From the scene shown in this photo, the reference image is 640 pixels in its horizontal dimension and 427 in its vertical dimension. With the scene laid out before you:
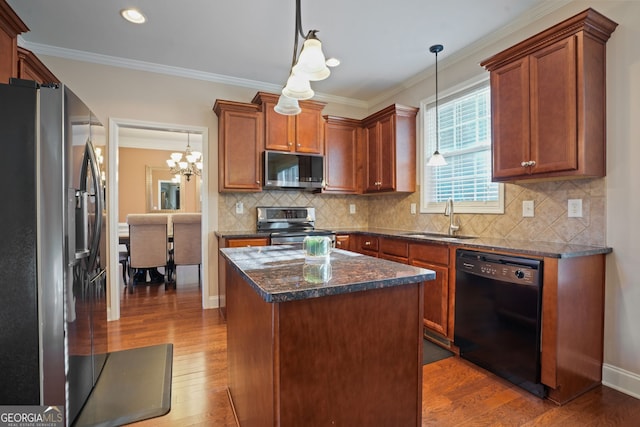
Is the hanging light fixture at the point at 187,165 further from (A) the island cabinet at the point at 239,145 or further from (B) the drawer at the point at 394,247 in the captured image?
(B) the drawer at the point at 394,247

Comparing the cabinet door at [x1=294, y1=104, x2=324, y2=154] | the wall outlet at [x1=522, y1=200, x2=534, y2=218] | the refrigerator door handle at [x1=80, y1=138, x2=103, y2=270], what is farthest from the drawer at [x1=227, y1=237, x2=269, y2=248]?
the wall outlet at [x1=522, y1=200, x2=534, y2=218]

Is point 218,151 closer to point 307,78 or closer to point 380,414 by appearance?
point 307,78

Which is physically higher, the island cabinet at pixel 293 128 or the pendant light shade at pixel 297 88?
the island cabinet at pixel 293 128

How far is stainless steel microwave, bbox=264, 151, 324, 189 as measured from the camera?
3.61 meters

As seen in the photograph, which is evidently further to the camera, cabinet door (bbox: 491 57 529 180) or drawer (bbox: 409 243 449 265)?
drawer (bbox: 409 243 449 265)

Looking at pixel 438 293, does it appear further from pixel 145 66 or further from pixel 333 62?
pixel 145 66

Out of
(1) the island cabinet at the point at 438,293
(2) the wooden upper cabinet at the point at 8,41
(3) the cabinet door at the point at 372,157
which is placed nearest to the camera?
(2) the wooden upper cabinet at the point at 8,41

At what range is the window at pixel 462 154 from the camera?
9.56ft

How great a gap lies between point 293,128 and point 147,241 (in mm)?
2738

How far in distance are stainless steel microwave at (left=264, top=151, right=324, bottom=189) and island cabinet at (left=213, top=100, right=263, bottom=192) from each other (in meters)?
0.12

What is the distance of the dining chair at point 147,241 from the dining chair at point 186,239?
138 millimetres

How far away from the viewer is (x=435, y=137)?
3.52 meters

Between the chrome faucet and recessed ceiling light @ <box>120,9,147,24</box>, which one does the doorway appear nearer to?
recessed ceiling light @ <box>120,9,147,24</box>

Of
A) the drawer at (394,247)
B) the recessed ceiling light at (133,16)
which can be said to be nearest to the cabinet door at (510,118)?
the drawer at (394,247)
